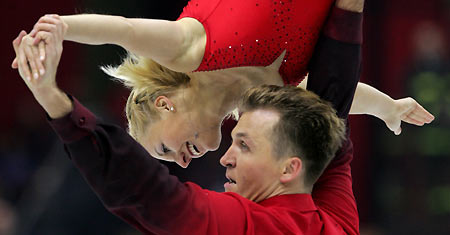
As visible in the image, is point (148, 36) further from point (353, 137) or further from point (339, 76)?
point (353, 137)

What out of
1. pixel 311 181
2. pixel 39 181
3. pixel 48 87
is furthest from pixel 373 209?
pixel 48 87

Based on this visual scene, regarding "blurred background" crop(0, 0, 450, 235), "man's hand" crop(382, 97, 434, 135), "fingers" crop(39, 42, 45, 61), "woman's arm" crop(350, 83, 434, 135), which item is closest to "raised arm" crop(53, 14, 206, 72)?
"fingers" crop(39, 42, 45, 61)

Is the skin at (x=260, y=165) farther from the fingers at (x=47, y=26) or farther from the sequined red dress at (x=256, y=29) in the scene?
the fingers at (x=47, y=26)

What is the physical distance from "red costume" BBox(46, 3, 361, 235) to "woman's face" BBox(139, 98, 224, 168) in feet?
1.66

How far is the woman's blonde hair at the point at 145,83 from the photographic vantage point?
Result: 273 centimetres

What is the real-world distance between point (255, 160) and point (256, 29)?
1.94 ft

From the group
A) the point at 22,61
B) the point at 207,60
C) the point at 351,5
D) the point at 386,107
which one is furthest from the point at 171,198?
the point at 386,107

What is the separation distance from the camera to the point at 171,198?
184 centimetres

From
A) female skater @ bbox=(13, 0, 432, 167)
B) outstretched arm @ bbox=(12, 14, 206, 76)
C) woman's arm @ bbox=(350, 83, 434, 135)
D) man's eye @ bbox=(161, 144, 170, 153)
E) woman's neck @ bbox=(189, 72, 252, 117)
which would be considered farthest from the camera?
woman's arm @ bbox=(350, 83, 434, 135)

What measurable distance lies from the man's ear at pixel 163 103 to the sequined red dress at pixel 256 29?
0.77ft

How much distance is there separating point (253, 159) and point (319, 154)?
0.67 feet

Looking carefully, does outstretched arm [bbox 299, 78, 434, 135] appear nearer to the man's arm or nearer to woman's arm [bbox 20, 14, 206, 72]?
the man's arm

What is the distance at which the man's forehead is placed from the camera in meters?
2.16

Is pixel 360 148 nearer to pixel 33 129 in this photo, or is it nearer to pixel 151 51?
pixel 33 129
